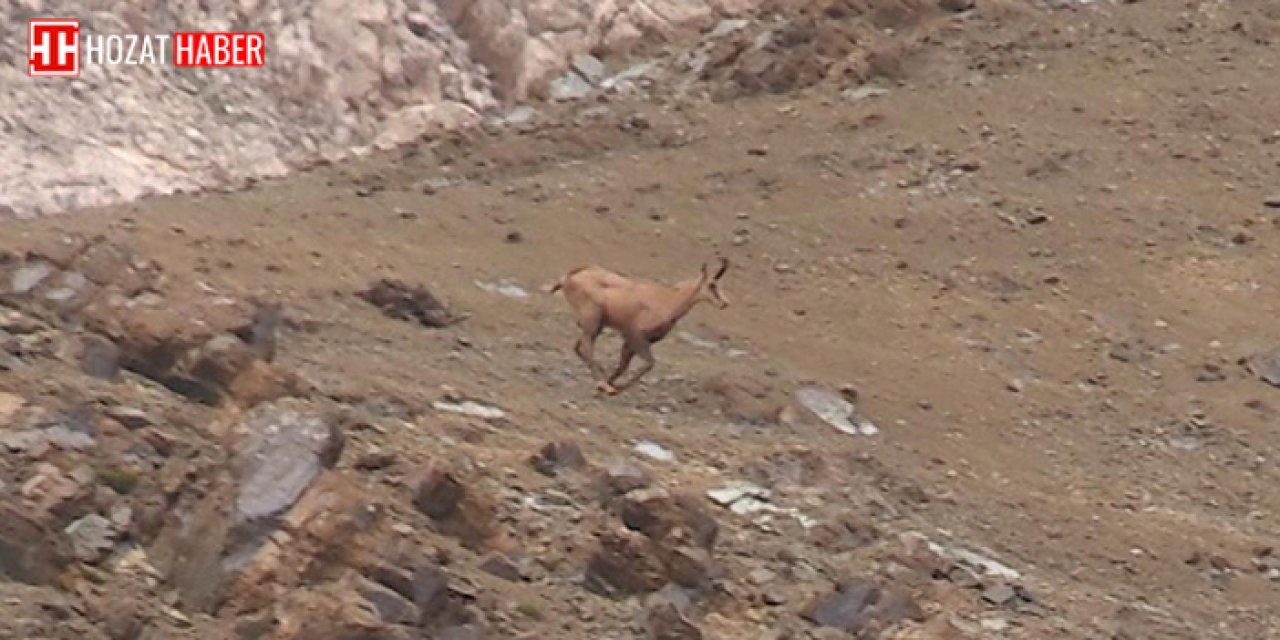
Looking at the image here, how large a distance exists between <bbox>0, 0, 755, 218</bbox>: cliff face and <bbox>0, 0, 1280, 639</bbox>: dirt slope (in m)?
0.78

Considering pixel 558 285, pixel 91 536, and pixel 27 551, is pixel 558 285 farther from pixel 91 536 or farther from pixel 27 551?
pixel 27 551

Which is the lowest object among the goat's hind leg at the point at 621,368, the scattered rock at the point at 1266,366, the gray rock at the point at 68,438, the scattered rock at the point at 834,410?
the scattered rock at the point at 1266,366

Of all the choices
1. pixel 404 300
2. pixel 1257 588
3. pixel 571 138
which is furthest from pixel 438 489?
pixel 571 138

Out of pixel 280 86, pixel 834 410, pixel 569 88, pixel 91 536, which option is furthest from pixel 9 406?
pixel 569 88

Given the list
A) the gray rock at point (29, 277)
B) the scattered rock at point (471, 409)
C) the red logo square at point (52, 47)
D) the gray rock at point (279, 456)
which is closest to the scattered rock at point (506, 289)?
the scattered rock at point (471, 409)

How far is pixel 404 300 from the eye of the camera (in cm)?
1425

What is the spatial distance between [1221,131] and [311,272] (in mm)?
8118

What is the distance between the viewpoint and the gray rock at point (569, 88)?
21328 mm

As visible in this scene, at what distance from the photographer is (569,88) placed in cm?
2145

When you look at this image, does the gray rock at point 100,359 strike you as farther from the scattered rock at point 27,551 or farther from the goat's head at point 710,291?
the goat's head at point 710,291

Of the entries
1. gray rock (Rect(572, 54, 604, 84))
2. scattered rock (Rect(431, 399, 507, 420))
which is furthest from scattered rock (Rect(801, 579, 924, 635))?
gray rock (Rect(572, 54, 604, 84))

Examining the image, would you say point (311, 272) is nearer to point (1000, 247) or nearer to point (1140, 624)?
point (1000, 247)

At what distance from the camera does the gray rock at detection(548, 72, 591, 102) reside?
21.3m

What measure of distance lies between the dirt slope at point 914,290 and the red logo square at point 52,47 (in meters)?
2.08
